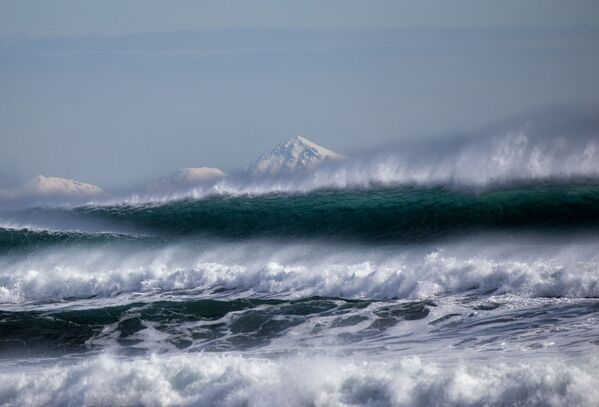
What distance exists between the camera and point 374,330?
15.7 m

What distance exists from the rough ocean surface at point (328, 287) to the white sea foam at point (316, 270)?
5cm

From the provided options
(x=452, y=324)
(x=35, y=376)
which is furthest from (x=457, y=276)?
(x=35, y=376)

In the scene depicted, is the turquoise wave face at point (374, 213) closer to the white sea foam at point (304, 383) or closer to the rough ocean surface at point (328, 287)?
the rough ocean surface at point (328, 287)

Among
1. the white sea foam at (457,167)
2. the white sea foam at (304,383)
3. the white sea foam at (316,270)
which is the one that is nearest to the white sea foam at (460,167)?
the white sea foam at (457,167)

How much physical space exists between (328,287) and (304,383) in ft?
20.5

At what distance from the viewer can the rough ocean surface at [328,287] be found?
41.7ft

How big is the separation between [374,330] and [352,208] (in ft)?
28.4

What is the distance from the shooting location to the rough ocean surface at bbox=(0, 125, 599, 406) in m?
12.7

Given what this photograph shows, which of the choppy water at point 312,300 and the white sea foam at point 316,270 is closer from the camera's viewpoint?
the choppy water at point 312,300

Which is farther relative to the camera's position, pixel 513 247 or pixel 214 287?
pixel 214 287

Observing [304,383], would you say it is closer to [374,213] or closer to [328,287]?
[328,287]

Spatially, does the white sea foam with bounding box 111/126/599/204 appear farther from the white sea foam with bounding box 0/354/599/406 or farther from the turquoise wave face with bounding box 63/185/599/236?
the white sea foam with bounding box 0/354/599/406

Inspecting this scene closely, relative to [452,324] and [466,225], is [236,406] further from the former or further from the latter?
[466,225]

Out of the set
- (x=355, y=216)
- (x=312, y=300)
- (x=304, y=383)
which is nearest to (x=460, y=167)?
(x=355, y=216)
